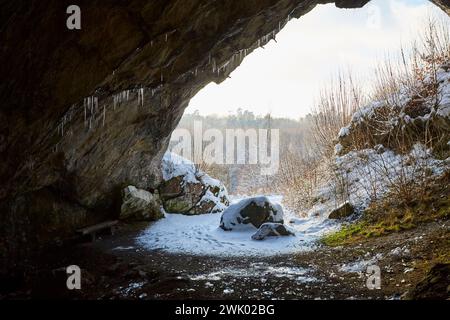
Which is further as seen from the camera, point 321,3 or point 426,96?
point 426,96

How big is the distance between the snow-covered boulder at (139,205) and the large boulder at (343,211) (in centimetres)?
654

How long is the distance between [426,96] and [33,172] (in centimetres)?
1230

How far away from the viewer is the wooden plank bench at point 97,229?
9.59 metres

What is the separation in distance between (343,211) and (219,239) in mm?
3939

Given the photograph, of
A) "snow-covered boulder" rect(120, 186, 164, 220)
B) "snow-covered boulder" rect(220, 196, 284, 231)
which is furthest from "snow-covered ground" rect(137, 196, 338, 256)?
"snow-covered boulder" rect(120, 186, 164, 220)

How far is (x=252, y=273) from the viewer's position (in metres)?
5.97

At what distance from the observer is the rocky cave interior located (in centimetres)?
568

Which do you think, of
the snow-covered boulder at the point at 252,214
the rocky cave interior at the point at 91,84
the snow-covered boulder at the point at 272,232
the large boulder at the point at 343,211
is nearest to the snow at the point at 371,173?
the large boulder at the point at 343,211

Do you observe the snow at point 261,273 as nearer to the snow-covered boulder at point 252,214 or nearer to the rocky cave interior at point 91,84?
the snow-covered boulder at point 252,214

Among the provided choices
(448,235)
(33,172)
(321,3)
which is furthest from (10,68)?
(448,235)

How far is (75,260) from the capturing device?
7480 millimetres

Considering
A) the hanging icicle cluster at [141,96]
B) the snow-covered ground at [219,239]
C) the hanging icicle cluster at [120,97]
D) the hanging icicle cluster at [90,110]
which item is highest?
the hanging icicle cluster at [141,96]

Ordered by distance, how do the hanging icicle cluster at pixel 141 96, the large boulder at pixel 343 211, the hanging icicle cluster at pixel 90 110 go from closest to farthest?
the hanging icicle cluster at pixel 90 110, the hanging icicle cluster at pixel 141 96, the large boulder at pixel 343 211
